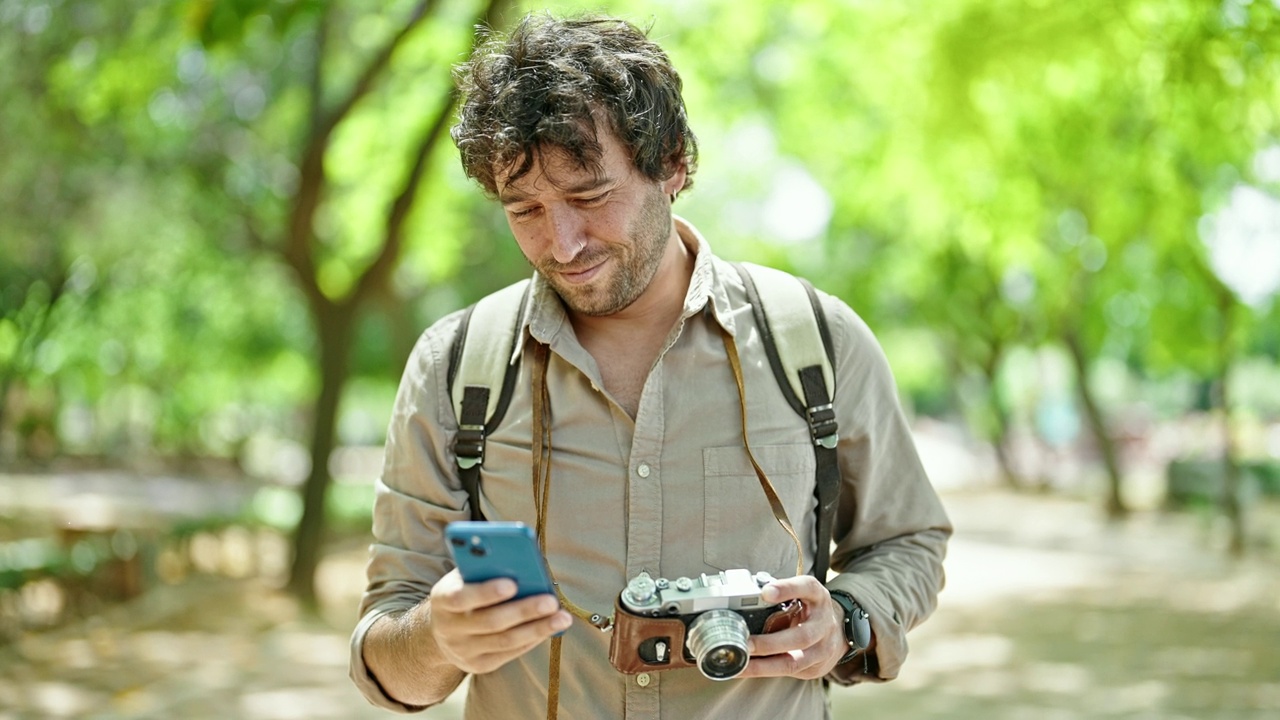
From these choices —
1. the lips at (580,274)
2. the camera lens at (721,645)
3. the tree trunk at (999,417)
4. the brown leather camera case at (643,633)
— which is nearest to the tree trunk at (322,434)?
the lips at (580,274)

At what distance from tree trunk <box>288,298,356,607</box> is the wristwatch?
10.3m

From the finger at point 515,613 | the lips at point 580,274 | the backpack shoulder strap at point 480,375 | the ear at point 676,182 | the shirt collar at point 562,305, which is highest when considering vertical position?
the ear at point 676,182

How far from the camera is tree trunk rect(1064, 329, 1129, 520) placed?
21.0 m

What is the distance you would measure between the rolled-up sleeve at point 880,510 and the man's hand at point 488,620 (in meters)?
0.71

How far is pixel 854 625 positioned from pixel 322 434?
10.6 meters

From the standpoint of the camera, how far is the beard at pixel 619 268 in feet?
7.23

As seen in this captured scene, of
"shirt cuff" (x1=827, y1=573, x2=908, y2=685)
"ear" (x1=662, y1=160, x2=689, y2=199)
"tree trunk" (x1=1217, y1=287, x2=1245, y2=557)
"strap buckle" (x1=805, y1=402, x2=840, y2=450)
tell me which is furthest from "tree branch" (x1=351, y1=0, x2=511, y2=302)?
"tree trunk" (x1=1217, y1=287, x2=1245, y2=557)

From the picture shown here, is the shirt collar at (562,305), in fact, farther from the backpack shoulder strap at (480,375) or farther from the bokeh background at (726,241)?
the bokeh background at (726,241)

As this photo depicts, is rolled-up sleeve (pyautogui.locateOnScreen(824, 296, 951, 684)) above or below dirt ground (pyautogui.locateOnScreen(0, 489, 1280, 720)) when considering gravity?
above

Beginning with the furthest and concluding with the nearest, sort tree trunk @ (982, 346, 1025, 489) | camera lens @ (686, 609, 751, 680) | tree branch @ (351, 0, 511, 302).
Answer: tree trunk @ (982, 346, 1025, 489) → tree branch @ (351, 0, 511, 302) → camera lens @ (686, 609, 751, 680)

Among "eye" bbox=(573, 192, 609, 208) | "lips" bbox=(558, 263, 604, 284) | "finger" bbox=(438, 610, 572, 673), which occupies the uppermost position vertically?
"eye" bbox=(573, 192, 609, 208)

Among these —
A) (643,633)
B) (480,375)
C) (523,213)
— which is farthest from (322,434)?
(643,633)

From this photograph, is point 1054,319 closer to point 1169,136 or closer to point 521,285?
point 1169,136

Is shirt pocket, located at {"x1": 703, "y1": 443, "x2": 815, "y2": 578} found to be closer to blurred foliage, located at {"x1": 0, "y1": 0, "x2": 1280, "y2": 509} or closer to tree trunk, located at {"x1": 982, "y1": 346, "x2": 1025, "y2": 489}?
blurred foliage, located at {"x1": 0, "y1": 0, "x2": 1280, "y2": 509}
